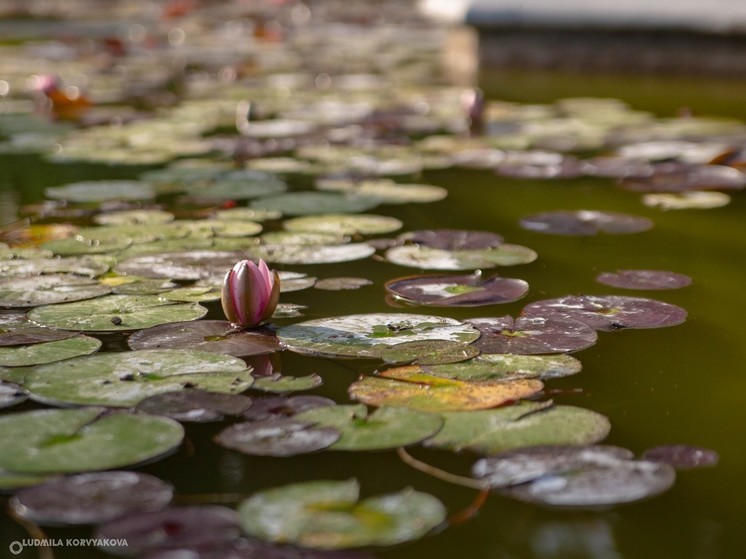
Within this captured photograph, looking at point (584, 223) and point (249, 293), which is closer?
point (249, 293)

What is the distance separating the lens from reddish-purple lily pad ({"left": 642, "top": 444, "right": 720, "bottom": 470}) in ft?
3.40

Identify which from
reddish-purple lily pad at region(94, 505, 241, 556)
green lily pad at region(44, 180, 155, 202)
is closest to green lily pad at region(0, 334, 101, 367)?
reddish-purple lily pad at region(94, 505, 241, 556)

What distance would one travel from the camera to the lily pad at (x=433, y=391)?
114 centimetres

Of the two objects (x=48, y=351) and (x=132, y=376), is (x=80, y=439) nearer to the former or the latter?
(x=132, y=376)

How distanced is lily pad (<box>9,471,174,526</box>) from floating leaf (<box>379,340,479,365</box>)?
39cm

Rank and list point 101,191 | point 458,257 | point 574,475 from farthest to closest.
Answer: point 101,191 → point 458,257 → point 574,475

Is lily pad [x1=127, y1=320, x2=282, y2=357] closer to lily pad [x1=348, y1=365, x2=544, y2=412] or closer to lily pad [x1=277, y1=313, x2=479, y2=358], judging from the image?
lily pad [x1=277, y1=313, x2=479, y2=358]

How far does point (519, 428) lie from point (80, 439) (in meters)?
0.46

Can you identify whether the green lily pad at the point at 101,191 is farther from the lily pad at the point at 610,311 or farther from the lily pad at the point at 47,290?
the lily pad at the point at 610,311

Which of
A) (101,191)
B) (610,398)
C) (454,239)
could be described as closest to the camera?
(610,398)

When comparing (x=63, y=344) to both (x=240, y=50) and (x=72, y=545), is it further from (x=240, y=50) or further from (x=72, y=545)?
(x=240, y=50)

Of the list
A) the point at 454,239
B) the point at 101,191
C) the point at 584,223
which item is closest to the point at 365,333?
the point at 454,239

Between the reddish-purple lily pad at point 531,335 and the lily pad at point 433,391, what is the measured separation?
0.11 metres

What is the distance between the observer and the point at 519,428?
42.5 inches
